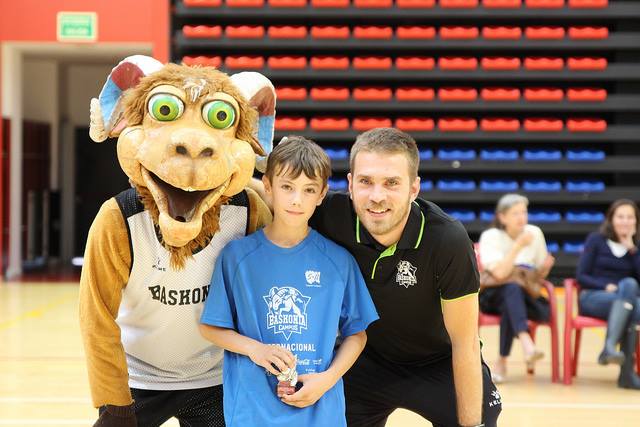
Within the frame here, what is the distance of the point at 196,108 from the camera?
264cm

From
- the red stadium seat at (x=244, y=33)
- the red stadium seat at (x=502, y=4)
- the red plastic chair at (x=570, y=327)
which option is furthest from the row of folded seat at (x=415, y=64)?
the red plastic chair at (x=570, y=327)

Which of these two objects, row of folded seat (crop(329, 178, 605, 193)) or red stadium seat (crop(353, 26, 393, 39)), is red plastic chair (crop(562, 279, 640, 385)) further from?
red stadium seat (crop(353, 26, 393, 39))

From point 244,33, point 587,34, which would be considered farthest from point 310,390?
point 587,34

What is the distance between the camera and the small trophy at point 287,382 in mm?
2490

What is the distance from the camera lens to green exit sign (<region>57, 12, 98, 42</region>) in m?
10.9

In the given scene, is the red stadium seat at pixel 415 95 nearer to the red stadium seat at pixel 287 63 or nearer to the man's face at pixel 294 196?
the red stadium seat at pixel 287 63

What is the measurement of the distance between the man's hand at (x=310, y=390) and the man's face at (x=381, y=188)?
55 centimetres

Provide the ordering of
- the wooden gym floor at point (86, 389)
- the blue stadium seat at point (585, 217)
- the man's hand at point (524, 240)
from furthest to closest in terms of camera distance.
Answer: the blue stadium seat at point (585, 217), the man's hand at point (524, 240), the wooden gym floor at point (86, 389)

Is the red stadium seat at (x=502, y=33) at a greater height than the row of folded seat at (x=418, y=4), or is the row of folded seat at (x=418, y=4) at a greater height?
the row of folded seat at (x=418, y=4)

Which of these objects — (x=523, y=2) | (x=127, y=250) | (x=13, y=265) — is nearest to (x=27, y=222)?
(x=13, y=265)

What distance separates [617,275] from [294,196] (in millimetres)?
3938

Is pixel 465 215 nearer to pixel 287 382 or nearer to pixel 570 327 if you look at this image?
pixel 570 327

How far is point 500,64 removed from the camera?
10750 millimetres

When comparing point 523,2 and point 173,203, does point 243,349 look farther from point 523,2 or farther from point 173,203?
point 523,2
